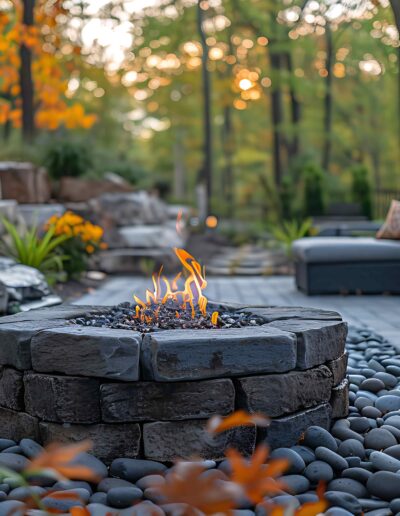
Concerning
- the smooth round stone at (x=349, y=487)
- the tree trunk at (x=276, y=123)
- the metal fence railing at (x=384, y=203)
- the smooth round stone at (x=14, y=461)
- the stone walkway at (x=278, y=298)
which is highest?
the tree trunk at (x=276, y=123)

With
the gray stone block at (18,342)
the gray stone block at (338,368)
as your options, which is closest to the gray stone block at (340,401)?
the gray stone block at (338,368)

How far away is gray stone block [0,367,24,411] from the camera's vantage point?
2967 millimetres

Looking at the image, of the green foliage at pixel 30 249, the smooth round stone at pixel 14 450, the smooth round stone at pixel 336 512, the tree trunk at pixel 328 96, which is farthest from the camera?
the tree trunk at pixel 328 96

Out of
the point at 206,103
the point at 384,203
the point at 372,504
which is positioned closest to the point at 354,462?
the point at 372,504

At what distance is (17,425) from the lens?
297 centimetres

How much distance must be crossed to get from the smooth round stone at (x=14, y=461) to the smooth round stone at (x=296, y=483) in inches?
38.1

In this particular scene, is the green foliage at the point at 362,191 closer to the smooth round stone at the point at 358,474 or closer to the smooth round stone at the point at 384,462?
the smooth round stone at the point at 384,462

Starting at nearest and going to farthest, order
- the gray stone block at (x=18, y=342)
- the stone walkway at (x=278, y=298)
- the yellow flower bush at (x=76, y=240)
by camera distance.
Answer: the gray stone block at (x=18, y=342), the stone walkway at (x=278, y=298), the yellow flower bush at (x=76, y=240)

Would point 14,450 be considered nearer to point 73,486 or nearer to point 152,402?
point 73,486

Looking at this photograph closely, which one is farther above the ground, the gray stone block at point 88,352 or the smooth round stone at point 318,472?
the gray stone block at point 88,352

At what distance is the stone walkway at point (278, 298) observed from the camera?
19.1 ft

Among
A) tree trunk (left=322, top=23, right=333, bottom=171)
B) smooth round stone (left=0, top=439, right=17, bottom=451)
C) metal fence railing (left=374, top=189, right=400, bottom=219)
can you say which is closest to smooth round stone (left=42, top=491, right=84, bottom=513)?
smooth round stone (left=0, top=439, right=17, bottom=451)

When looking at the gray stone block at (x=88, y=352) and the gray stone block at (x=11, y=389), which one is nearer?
the gray stone block at (x=88, y=352)

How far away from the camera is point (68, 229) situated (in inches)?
316
